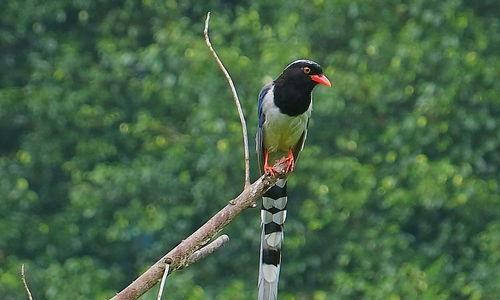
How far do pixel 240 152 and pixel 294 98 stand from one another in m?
6.08

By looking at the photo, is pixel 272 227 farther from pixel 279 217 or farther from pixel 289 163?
pixel 289 163

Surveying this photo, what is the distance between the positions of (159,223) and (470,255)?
8.40 feet

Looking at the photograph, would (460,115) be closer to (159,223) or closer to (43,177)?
(159,223)

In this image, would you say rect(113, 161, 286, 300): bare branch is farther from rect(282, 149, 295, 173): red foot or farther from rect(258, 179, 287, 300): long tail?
rect(258, 179, 287, 300): long tail

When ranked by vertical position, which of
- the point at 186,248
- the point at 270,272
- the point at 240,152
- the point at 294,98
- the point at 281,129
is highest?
the point at 240,152

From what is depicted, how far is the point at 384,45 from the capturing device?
13539mm

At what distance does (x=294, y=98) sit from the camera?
22.5 feet

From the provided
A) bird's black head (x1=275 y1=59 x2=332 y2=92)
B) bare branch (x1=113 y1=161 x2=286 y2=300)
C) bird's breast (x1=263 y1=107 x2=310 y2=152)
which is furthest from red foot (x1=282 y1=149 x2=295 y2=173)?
bare branch (x1=113 y1=161 x2=286 y2=300)

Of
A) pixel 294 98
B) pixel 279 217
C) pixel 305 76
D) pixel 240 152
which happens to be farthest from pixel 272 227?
pixel 240 152

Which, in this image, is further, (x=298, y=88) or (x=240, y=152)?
(x=240, y=152)

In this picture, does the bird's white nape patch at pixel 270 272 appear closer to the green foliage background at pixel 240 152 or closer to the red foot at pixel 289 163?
the red foot at pixel 289 163

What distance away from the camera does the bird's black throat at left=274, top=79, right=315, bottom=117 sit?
6.84 metres

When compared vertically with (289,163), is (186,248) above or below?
below

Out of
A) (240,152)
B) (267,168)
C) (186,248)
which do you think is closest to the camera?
(186,248)
